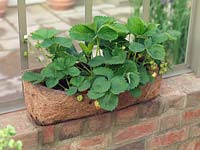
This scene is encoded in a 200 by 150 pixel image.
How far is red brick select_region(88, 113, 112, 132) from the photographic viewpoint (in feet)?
5.87

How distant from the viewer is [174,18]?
2088 millimetres

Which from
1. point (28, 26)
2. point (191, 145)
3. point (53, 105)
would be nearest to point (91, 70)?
point (53, 105)

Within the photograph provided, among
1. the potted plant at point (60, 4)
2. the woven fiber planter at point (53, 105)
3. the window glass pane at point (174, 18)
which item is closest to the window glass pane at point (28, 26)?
the potted plant at point (60, 4)

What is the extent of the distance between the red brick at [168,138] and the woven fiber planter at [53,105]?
13.9 inches

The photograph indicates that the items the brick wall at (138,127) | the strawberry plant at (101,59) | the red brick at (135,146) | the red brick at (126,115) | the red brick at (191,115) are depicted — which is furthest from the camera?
the red brick at (191,115)

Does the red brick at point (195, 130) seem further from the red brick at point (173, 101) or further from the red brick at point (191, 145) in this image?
the red brick at point (173, 101)

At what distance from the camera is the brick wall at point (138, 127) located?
5.72 feet

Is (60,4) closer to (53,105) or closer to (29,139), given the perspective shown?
(53,105)

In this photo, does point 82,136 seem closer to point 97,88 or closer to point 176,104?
point 97,88

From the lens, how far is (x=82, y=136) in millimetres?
1810

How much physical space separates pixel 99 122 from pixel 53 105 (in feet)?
0.79

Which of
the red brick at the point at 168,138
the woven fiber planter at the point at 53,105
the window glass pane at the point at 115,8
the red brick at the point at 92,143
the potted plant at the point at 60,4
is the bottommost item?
the red brick at the point at 168,138

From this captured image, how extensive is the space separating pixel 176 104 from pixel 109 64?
1.58 feet

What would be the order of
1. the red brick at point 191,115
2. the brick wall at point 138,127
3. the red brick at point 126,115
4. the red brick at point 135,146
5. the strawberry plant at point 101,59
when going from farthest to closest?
1. the red brick at point 191,115
2. the red brick at point 135,146
3. the red brick at point 126,115
4. the brick wall at point 138,127
5. the strawberry plant at point 101,59
